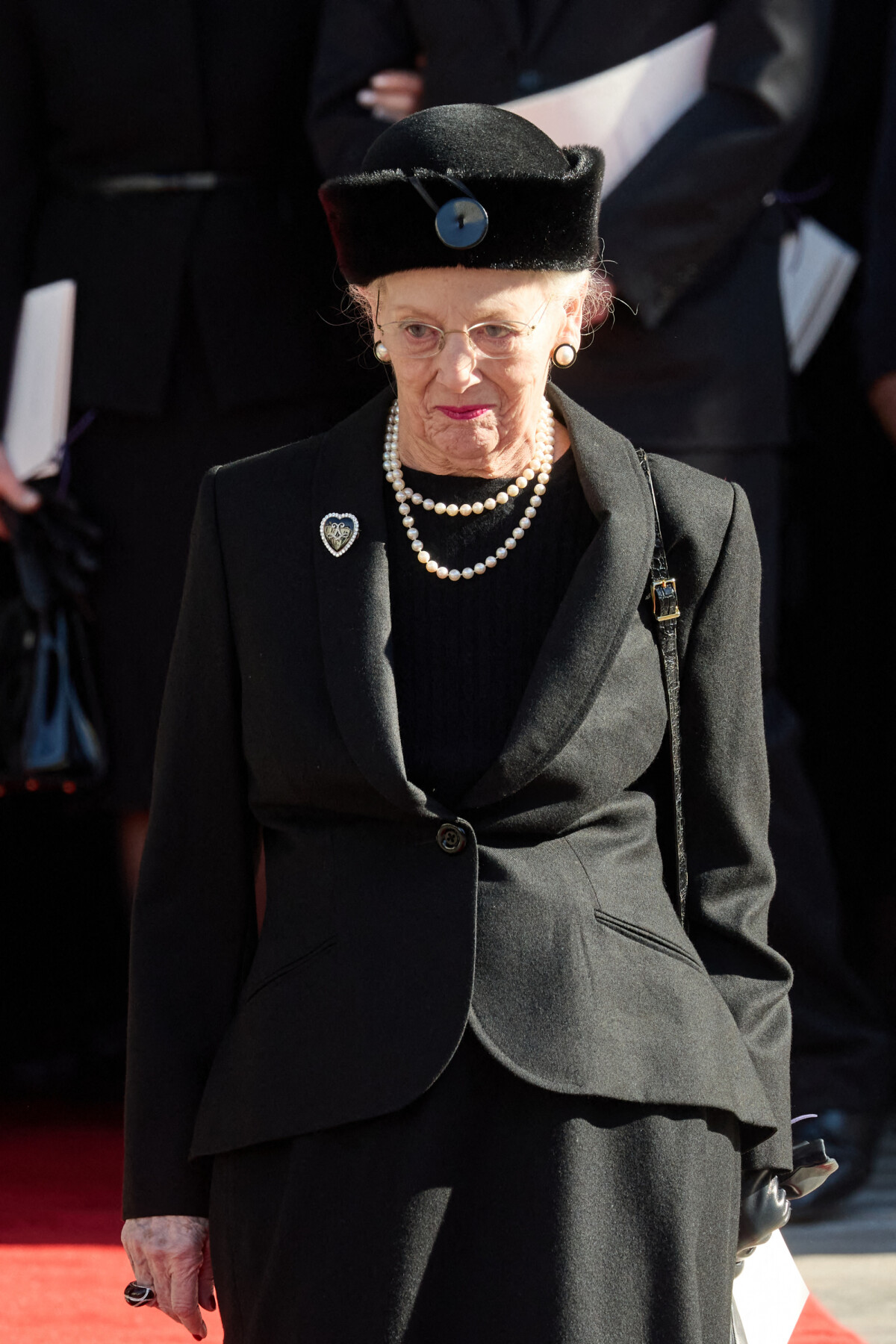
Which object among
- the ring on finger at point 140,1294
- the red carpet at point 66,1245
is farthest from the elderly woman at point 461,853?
the red carpet at point 66,1245

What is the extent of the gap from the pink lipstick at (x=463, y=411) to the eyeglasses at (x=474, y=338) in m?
0.05

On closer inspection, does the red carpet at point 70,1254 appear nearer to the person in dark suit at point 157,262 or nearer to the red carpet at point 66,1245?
the red carpet at point 66,1245

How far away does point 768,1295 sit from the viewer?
195 cm

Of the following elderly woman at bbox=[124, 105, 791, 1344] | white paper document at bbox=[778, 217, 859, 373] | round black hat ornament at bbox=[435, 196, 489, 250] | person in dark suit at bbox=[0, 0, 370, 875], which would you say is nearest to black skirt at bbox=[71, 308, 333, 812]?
person in dark suit at bbox=[0, 0, 370, 875]

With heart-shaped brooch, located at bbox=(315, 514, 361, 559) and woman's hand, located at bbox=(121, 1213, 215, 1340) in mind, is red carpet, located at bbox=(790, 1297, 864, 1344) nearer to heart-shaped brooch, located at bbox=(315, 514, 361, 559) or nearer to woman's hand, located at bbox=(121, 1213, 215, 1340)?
woman's hand, located at bbox=(121, 1213, 215, 1340)

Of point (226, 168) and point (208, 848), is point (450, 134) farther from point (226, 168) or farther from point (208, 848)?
point (226, 168)

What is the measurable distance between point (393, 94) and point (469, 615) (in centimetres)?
155

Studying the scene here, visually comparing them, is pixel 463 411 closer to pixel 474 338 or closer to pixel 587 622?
pixel 474 338

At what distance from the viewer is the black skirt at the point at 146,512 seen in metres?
3.21

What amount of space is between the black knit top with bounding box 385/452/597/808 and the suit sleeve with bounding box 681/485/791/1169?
6.4 inches

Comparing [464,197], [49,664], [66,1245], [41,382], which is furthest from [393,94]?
[66,1245]

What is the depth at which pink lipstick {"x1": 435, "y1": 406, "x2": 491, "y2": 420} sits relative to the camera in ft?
6.03

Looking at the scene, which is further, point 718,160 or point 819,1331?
point 718,160

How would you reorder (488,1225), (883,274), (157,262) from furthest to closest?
1. (883,274)
2. (157,262)
3. (488,1225)
